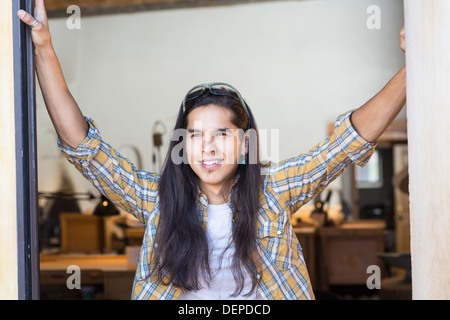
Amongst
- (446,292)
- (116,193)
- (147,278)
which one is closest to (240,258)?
(147,278)

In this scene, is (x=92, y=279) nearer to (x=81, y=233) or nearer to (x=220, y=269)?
(x=81, y=233)

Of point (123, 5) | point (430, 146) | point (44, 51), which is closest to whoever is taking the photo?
point (430, 146)

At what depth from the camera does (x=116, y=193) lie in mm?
1903

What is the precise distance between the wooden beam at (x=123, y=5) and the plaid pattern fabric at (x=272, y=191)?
6417 millimetres

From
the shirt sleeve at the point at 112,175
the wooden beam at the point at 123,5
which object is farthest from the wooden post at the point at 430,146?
the wooden beam at the point at 123,5

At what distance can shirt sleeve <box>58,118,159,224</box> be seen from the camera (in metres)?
1.81

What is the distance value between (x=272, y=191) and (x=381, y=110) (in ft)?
1.50

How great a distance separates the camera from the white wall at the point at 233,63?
7.76m

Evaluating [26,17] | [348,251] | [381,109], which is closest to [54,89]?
[26,17]

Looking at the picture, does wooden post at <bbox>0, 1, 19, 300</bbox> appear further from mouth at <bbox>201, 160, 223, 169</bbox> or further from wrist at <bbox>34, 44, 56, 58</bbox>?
mouth at <bbox>201, 160, 223, 169</bbox>

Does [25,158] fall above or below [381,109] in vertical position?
below

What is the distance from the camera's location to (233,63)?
26.4 feet
